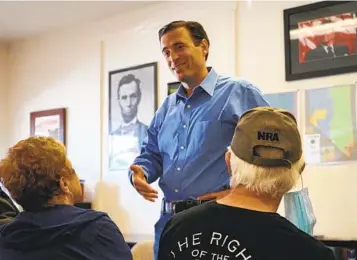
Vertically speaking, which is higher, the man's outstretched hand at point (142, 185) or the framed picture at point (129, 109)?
the framed picture at point (129, 109)

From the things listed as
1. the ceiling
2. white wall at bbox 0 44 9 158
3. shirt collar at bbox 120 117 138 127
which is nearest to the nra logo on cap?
shirt collar at bbox 120 117 138 127

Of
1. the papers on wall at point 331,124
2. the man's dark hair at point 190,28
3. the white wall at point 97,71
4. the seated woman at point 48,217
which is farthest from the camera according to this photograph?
the white wall at point 97,71

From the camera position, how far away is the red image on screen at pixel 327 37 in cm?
327

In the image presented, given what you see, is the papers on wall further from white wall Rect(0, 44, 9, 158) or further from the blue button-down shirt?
white wall Rect(0, 44, 9, 158)

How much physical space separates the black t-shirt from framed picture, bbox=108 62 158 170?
3.02 metres

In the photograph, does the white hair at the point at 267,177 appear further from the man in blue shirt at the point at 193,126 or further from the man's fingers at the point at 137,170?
the man's fingers at the point at 137,170

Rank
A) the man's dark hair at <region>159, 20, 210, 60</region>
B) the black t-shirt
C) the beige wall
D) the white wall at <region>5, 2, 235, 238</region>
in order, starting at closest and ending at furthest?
the black t-shirt → the man's dark hair at <region>159, 20, 210, 60</region> → the beige wall → the white wall at <region>5, 2, 235, 238</region>

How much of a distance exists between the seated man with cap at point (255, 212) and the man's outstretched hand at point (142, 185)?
539mm

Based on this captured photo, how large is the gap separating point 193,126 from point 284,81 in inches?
74.3

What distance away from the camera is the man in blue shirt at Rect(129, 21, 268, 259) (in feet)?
5.63

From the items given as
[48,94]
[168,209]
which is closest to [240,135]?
[168,209]

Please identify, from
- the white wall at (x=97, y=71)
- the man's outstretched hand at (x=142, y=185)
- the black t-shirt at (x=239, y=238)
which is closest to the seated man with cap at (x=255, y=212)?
the black t-shirt at (x=239, y=238)

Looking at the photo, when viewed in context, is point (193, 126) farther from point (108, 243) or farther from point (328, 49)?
point (328, 49)

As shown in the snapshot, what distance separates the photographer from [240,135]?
1171mm
